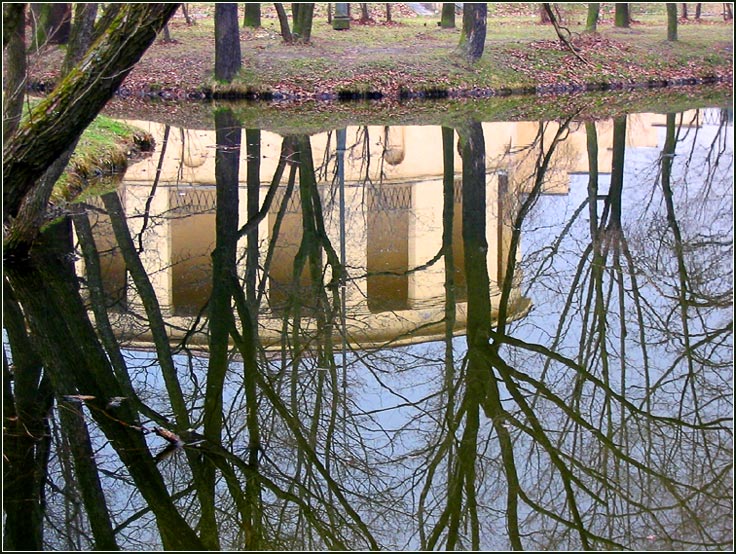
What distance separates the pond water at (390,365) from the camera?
5.06m

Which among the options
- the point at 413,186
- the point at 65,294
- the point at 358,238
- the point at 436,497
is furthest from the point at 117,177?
the point at 436,497

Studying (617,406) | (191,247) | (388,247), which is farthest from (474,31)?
(617,406)

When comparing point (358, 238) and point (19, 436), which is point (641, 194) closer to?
point (358, 238)

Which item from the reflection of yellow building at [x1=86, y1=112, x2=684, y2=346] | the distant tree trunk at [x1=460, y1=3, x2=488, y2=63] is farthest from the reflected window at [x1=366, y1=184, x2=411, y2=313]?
the distant tree trunk at [x1=460, y1=3, x2=488, y2=63]

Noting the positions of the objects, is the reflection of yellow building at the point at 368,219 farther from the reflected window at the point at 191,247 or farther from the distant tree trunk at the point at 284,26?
the distant tree trunk at the point at 284,26

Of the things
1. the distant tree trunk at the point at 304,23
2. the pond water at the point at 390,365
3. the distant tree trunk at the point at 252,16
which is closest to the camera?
the pond water at the point at 390,365

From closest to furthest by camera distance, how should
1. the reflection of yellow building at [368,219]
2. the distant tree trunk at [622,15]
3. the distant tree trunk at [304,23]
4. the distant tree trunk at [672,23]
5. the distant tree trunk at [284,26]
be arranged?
the reflection of yellow building at [368,219] → the distant tree trunk at [284,26] → the distant tree trunk at [304,23] → the distant tree trunk at [672,23] → the distant tree trunk at [622,15]

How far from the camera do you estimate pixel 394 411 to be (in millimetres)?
6340

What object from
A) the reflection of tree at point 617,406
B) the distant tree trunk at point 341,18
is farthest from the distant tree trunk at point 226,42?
the reflection of tree at point 617,406

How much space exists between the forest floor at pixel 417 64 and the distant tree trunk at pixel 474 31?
0.30m

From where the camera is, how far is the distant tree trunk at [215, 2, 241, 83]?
26.8m

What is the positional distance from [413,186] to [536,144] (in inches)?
173

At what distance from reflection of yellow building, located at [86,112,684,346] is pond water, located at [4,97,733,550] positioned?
0.05 metres

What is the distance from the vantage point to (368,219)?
12570mm
